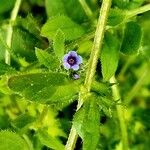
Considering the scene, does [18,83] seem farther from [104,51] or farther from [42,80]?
[104,51]

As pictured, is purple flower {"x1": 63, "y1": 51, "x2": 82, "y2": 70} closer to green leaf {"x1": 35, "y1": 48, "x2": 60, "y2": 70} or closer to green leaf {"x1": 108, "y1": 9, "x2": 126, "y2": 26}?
green leaf {"x1": 35, "y1": 48, "x2": 60, "y2": 70}

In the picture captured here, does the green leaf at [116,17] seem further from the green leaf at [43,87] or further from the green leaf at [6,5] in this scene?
the green leaf at [6,5]

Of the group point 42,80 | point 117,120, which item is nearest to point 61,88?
point 42,80

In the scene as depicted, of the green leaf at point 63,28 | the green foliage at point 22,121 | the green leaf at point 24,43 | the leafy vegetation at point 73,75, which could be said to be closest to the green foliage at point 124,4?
the leafy vegetation at point 73,75

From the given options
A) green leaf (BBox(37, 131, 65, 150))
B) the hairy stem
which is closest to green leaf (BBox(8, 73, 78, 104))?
green leaf (BBox(37, 131, 65, 150))

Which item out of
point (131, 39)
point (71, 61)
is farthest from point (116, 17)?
point (71, 61)
